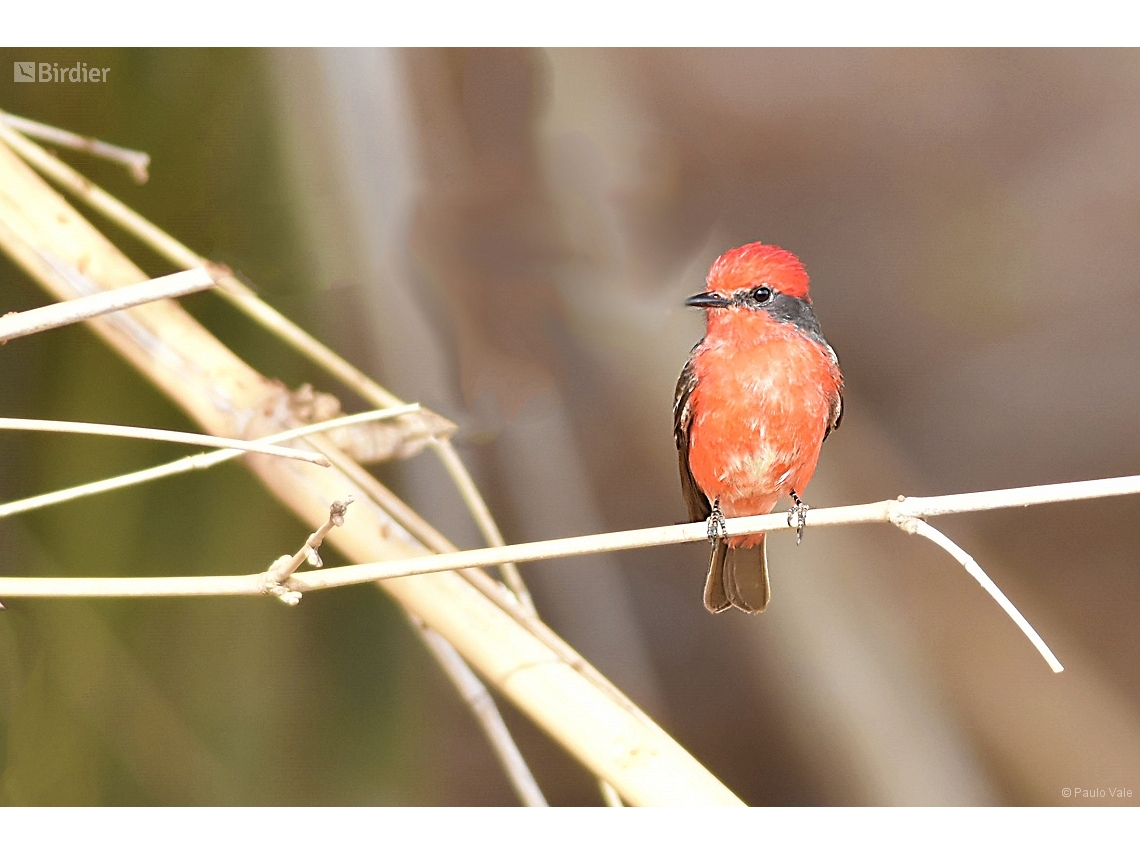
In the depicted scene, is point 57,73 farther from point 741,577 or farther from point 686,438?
point 741,577

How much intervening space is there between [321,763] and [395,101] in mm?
1386

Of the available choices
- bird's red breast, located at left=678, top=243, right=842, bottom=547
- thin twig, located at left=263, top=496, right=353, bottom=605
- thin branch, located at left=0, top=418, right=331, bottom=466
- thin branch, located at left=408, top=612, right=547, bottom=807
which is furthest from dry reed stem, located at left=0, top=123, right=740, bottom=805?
bird's red breast, located at left=678, top=243, right=842, bottom=547

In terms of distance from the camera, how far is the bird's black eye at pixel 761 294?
6.49ft

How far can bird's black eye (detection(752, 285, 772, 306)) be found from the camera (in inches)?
77.9

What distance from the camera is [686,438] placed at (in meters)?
2.02

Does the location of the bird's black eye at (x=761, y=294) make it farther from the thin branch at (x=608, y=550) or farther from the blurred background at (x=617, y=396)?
the thin branch at (x=608, y=550)

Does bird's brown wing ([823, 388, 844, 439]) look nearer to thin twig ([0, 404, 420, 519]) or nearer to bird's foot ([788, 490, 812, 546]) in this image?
bird's foot ([788, 490, 812, 546])

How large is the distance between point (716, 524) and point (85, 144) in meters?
1.51

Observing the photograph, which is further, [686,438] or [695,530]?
[686,438]

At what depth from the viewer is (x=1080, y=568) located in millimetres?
2033

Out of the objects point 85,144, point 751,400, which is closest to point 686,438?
point 751,400

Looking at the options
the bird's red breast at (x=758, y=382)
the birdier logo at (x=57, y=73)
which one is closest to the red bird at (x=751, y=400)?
the bird's red breast at (x=758, y=382)

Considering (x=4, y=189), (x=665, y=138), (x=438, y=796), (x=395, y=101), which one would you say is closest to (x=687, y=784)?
(x=438, y=796)
